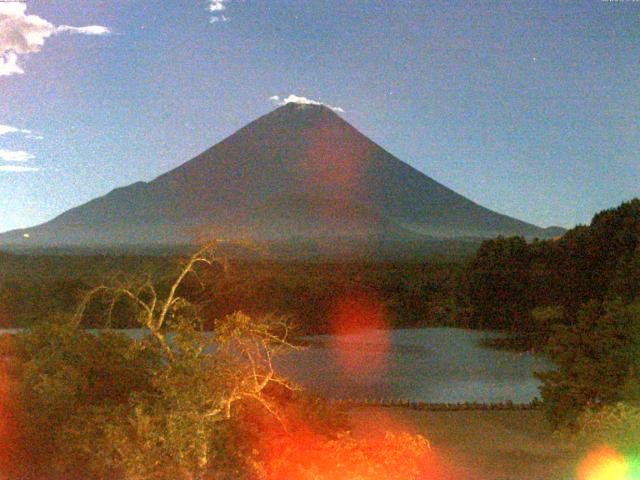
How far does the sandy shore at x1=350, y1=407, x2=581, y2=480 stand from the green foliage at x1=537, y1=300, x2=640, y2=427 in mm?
423

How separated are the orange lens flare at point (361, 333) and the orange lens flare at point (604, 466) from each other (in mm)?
5299

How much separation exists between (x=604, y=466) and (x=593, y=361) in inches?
47.1

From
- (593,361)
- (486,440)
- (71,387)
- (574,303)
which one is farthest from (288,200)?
(71,387)

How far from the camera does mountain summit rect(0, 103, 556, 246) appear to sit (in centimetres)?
5966

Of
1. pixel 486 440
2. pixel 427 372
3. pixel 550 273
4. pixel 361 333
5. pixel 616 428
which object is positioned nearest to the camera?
pixel 616 428

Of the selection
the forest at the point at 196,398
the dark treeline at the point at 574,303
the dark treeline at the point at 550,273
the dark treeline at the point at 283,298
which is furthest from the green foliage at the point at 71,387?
the dark treeline at the point at 283,298

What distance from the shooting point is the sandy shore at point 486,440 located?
5961 millimetres

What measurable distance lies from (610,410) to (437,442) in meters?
1.64

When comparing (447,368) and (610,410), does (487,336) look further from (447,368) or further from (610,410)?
(610,410)

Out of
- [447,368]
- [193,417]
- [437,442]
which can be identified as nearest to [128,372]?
[193,417]

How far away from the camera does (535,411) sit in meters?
8.12

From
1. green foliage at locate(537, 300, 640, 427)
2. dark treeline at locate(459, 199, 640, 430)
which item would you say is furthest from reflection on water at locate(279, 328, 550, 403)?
green foliage at locate(537, 300, 640, 427)

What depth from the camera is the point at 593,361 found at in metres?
6.80

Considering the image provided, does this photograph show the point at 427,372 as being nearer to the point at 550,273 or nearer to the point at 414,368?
the point at 414,368
